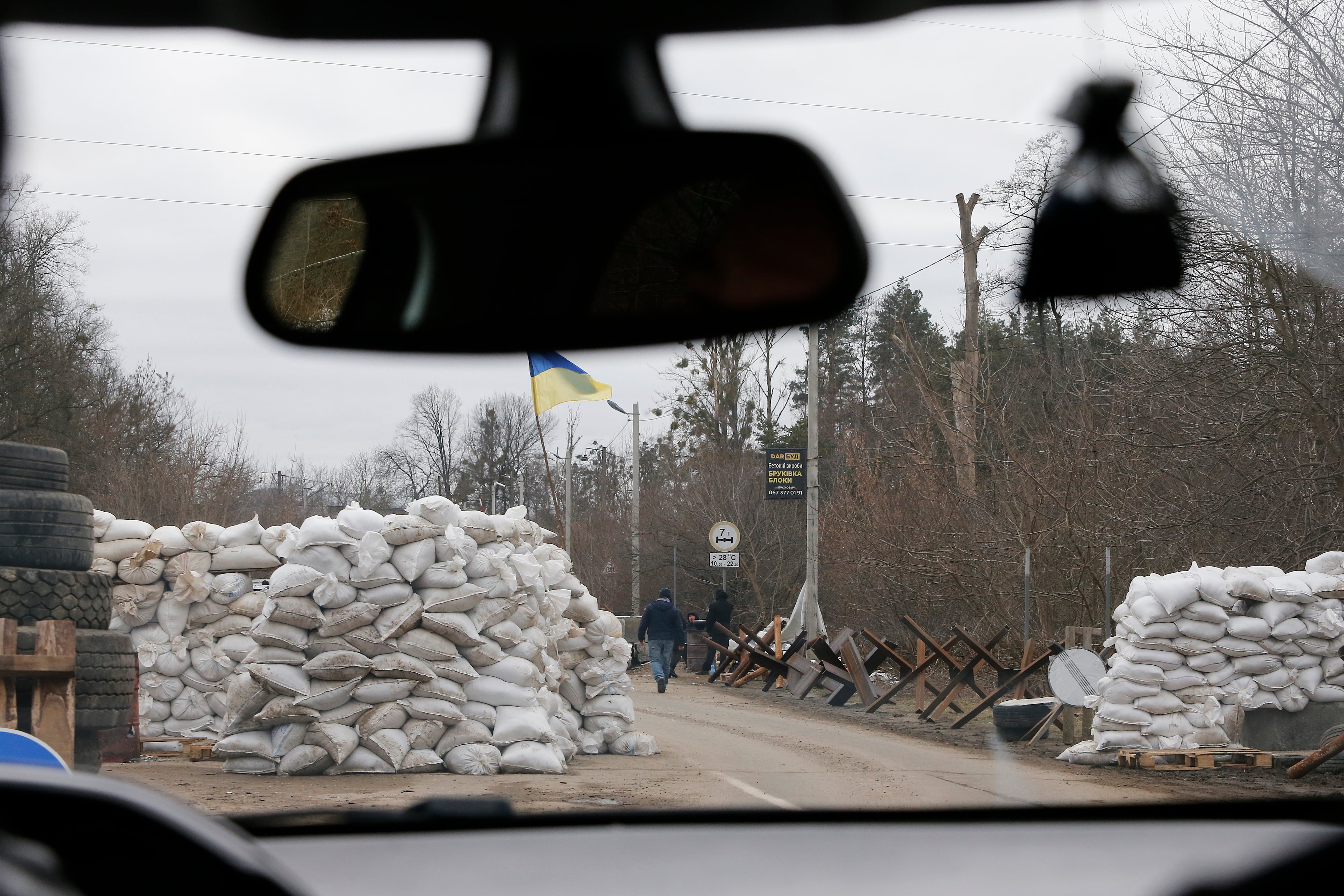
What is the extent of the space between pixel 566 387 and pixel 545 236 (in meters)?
4.74

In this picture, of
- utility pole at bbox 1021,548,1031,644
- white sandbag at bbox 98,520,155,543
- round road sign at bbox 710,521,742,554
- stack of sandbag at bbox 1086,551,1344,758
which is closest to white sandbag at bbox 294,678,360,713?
white sandbag at bbox 98,520,155,543

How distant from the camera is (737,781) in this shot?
927 centimetres

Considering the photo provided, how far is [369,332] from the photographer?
99.7 inches

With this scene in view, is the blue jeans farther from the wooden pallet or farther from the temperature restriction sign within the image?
the wooden pallet

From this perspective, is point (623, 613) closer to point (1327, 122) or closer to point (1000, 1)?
point (1327, 122)

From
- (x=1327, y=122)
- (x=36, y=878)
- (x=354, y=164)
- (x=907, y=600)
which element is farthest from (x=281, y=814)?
(x=907, y=600)

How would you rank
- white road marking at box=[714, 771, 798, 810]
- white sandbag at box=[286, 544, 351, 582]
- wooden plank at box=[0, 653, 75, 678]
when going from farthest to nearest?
white sandbag at box=[286, 544, 351, 582]
white road marking at box=[714, 771, 798, 810]
wooden plank at box=[0, 653, 75, 678]

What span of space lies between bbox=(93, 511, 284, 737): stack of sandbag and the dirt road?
1438 millimetres

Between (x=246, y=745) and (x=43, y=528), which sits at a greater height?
(x=43, y=528)

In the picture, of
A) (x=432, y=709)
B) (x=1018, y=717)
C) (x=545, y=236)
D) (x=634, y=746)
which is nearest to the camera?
(x=545, y=236)

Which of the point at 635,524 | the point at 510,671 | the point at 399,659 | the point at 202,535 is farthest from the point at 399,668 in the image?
the point at 635,524

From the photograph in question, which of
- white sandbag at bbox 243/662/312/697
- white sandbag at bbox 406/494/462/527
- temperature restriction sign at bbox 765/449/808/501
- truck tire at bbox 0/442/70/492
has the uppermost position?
temperature restriction sign at bbox 765/449/808/501

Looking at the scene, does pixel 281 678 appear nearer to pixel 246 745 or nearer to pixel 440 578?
pixel 246 745

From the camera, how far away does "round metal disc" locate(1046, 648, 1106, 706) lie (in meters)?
9.88
